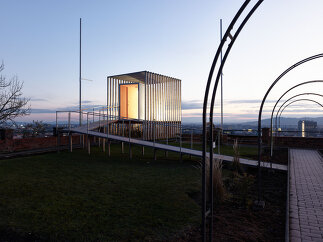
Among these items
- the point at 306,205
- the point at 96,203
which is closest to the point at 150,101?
the point at 96,203

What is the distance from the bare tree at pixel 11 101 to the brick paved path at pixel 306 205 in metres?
11.4

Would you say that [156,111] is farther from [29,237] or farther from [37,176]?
[29,237]

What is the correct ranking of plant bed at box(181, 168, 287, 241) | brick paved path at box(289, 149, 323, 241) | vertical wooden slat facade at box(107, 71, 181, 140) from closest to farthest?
plant bed at box(181, 168, 287, 241) → brick paved path at box(289, 149, 323, 241) → vertical wooden slat facade at box(107, 71, 181, 140)

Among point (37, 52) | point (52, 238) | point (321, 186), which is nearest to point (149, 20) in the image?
point (37, 52)

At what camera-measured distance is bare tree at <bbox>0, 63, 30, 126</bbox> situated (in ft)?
34.8

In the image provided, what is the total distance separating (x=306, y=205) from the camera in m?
4.45

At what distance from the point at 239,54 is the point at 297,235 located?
938 centimetres

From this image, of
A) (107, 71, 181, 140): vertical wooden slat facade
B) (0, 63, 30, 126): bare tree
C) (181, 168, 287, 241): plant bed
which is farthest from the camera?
(107, 71, 181, 140): vertical wooden slat facade

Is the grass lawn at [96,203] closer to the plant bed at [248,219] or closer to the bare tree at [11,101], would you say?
the plant bed at [248,219]

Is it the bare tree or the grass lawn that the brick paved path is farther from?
the bare tree

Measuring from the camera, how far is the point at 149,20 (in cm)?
1155

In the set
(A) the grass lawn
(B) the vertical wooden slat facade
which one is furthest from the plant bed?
(B) the vertical wooden slat facade

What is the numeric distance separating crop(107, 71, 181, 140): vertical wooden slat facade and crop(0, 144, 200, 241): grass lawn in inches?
305

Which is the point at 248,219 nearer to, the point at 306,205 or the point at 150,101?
the point at 306,205
